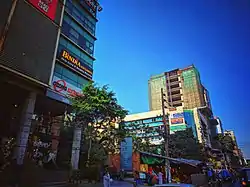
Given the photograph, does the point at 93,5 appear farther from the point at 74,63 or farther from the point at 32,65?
the point at 32,65

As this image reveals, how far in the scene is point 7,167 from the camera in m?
13.4

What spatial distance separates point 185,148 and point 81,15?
30403mm

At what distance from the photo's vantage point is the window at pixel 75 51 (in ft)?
84.1

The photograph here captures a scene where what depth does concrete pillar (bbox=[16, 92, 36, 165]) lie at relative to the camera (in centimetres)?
1620

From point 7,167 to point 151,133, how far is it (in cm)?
3685

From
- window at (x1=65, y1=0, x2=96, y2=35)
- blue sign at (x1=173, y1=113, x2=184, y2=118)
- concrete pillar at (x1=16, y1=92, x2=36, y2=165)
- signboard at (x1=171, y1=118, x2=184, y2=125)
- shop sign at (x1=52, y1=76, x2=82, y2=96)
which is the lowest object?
concrete pillar at (x1=16, y1=92, x2=36, y2=165)

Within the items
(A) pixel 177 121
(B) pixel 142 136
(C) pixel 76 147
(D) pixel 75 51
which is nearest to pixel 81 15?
(D) pixel 75 51

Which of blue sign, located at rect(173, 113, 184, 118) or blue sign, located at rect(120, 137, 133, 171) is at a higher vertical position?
blue sign, located at rect(173, 113, 184, 118)

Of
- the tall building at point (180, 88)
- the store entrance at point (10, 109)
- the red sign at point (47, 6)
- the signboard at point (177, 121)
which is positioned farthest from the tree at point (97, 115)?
the tall building at point (180, 88)

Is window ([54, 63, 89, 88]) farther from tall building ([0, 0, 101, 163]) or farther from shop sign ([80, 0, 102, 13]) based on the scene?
shop sign ([80, 0, 102, 13])

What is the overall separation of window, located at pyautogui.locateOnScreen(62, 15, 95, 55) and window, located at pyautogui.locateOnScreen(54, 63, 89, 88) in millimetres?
5213

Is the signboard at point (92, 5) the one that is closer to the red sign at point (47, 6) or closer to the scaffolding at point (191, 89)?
the red sign at point (47, 6)

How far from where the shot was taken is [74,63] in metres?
26.3

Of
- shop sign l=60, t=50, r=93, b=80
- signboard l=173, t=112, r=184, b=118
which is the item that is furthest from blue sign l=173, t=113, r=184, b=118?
shop sign l=60, t=50, r=93, b=80
